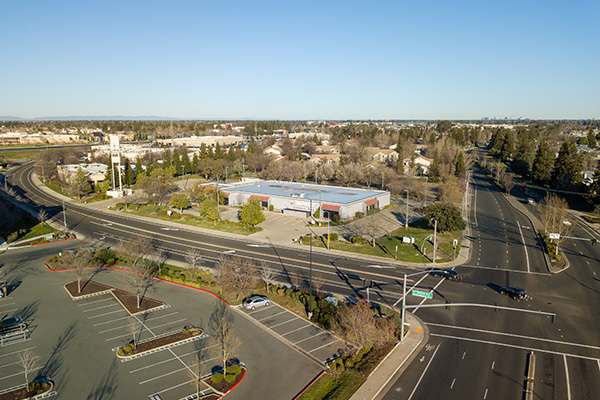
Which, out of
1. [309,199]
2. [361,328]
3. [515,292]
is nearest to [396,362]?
[361,328]

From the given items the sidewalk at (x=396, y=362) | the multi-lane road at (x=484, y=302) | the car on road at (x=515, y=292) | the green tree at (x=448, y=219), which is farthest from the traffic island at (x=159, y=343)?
the green tree at (x=448, y=219)

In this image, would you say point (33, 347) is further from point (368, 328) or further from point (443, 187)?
Result: point (443, 187)

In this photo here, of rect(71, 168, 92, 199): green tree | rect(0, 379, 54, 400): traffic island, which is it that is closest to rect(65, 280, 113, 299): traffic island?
rect(0, 379, 54, 400): traffic island

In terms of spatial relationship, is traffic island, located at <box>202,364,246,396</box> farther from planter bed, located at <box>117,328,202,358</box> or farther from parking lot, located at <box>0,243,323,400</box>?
planter bed, located at <box>117,328,202,358</box>

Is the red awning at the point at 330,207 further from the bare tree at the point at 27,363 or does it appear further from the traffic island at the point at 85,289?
the bare tree at the point at 27,363

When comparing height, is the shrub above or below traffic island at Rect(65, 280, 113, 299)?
above

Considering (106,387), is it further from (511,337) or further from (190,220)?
(190,220)

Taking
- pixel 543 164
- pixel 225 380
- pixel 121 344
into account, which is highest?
pixel 543 164
